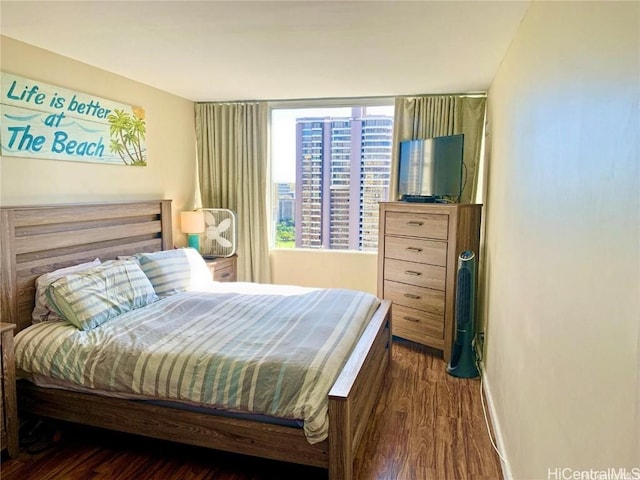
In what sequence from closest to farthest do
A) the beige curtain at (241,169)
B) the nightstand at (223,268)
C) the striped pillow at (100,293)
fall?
the striped pillow at (100,293), the nightstand at (223,268), the beige curtain at (241,169)

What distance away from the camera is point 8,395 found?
2400mm

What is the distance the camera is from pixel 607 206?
3.54ft

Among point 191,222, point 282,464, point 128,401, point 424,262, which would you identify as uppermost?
point 191,222

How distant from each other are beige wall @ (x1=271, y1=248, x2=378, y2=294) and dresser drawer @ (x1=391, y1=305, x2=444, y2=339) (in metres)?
0.81

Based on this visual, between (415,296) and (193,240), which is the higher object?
(193,240)

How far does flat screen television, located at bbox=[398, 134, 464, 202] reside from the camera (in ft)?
12.9

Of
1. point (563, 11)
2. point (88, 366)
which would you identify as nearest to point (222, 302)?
point (88, 366)

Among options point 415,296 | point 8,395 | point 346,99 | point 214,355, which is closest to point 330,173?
point 346,99

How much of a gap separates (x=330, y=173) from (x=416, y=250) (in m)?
1.55

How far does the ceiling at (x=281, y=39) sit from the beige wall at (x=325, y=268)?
5.96 ft

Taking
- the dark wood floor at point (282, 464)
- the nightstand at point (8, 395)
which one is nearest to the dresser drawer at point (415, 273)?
the dark wood floor at point (282, 464)

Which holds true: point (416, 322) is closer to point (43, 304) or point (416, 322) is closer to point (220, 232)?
point (220, 232)

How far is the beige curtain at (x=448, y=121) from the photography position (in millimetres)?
4332

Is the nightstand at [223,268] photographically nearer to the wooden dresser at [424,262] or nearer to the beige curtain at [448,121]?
the wooden dresser at [424,262]
